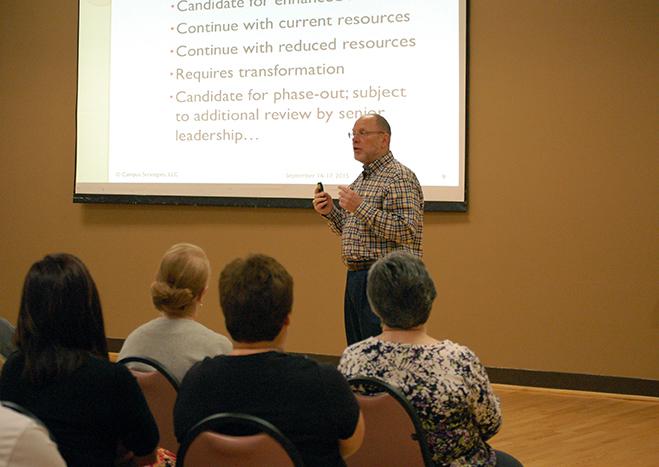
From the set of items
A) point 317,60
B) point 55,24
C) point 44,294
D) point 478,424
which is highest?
point 55,24

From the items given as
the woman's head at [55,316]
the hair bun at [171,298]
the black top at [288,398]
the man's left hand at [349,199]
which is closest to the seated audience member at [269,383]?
the black top at [288,398]

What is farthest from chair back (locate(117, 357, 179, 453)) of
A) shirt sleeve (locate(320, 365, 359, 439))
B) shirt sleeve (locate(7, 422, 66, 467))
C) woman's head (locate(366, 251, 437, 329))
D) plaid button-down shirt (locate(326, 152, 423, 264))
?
plaid button-down shirt (locate(326, 152, 423, 264))

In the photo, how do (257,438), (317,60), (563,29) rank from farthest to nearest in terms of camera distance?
(317,60) → (563,29) → (257,438)

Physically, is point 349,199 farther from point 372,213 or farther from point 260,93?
point 260,93

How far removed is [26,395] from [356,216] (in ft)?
7.10

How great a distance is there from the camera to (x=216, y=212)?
6.19 metres

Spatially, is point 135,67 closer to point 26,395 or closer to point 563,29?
point 563,29

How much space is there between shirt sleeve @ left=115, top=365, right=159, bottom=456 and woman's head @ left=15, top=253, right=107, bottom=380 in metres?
0.11

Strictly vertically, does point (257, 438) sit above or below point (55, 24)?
below

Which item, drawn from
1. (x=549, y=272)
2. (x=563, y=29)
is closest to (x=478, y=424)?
(x=549, y=272)

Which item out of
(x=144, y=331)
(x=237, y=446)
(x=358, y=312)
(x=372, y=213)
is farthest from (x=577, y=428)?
(x=237, y=446)

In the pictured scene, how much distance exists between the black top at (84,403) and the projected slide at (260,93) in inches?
145

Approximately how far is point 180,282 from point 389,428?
0.94 meters

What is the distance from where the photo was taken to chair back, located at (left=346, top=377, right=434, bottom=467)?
202 cm
